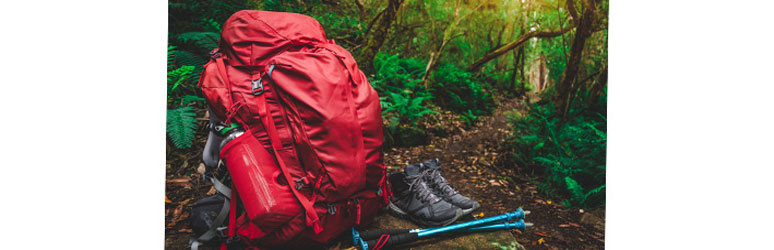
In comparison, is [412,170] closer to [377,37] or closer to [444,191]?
[444,191]

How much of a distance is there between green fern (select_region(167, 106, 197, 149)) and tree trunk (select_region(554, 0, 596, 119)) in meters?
3.09

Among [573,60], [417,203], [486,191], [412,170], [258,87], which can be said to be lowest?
[486,191]

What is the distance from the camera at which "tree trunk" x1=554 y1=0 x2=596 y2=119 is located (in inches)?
116

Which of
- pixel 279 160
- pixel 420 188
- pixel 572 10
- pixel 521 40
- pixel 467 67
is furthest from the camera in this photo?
pixel 467 67

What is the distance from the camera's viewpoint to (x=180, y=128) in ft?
6.48

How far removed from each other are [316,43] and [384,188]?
0.89m

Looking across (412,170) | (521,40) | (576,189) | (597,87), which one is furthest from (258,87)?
(521,40)

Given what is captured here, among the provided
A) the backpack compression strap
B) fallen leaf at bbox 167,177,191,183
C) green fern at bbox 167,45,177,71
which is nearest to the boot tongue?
the backpack compression strap

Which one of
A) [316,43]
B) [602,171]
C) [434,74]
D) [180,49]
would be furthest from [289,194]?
[434,74]

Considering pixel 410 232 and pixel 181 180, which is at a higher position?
pixel 181 180

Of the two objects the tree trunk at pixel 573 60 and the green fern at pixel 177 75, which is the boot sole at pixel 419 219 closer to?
the green fern at pixel 177 75

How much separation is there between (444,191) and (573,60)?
2.00 meters
